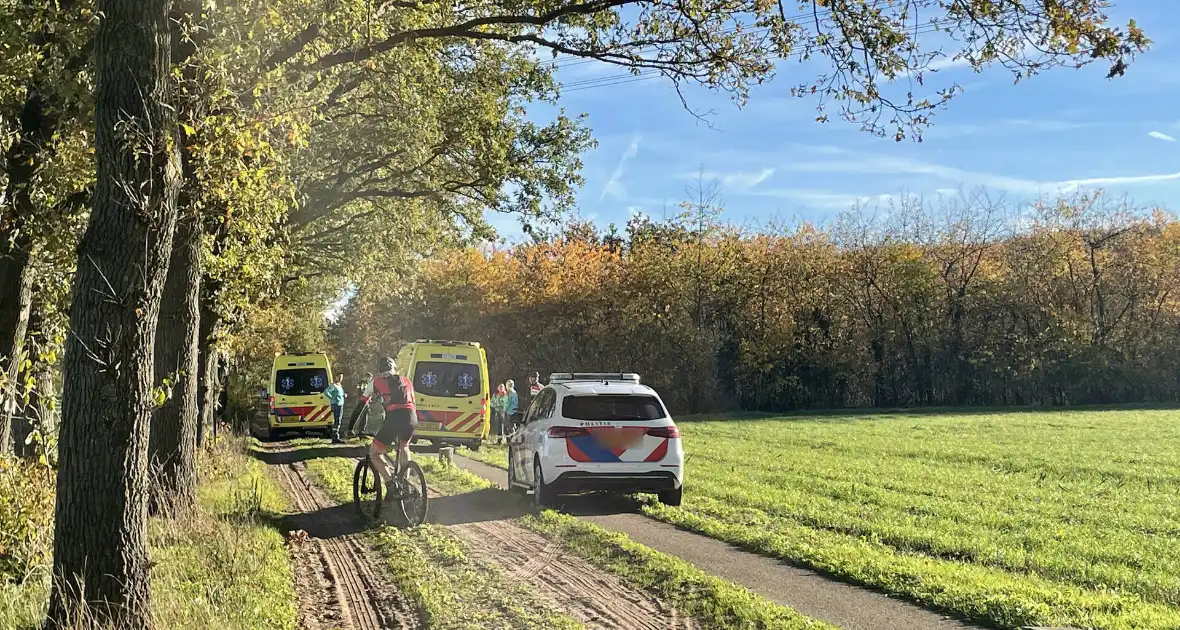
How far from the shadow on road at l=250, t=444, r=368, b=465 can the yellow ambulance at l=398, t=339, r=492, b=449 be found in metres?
1.82

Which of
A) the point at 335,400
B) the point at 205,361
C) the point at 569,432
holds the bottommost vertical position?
the point at 335,400

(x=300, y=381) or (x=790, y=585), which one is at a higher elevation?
(x=300, y=381)

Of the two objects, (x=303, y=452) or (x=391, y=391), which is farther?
(x=303, y=452)

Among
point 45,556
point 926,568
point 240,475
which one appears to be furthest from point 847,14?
point 240,475

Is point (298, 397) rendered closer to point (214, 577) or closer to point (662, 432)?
point (662, 432)

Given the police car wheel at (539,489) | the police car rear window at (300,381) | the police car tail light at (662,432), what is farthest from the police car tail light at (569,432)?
the police car rear window at (300,381)

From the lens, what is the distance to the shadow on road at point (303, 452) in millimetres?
21141

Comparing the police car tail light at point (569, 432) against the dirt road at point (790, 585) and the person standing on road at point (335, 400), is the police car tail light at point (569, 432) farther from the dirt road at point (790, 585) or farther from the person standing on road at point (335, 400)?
the person standing on road at point (335, 400)

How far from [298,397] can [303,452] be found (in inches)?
181

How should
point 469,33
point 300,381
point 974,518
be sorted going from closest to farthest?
point 469,33, point 974,518, point 300,381

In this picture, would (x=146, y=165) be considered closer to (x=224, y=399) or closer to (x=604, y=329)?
(x=224, y=399)

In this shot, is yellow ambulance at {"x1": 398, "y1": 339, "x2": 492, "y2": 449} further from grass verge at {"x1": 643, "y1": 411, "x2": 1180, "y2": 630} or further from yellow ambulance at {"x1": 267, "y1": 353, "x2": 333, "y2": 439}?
yellow ambulance at {"x1": 267, "y1": 353, "x2": 333, "y2": 439}

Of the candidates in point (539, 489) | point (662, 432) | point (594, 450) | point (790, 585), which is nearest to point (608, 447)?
point (594, 450)

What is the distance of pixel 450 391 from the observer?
72.2ft
